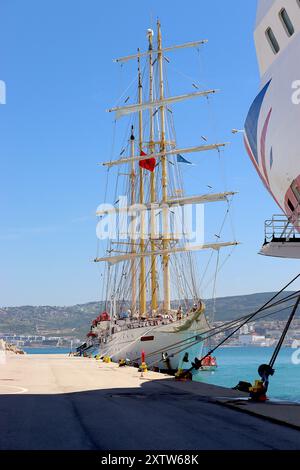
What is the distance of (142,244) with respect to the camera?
55469 millimetres

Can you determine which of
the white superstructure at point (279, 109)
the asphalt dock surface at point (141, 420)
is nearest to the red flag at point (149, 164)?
the white superstructure at point (279, 109)

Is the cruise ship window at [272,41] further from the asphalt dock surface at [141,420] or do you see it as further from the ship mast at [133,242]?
the ship mast at [133,242]

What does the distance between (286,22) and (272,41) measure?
125 cm

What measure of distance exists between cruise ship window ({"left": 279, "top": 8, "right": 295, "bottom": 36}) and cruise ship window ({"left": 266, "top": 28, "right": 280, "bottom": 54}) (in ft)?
2.76

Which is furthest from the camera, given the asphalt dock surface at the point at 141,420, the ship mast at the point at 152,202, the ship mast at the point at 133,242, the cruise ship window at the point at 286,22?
the ship mast at the point at 133,242

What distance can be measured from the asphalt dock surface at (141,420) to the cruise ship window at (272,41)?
10294 mm

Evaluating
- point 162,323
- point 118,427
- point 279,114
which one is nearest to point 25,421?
point 118,427

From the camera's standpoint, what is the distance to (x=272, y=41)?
1789cm

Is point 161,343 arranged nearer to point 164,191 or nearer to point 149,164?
point 164,191

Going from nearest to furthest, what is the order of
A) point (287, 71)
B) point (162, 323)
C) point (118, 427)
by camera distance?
point (118, 427)
point (287, 71)
point (162, 323)

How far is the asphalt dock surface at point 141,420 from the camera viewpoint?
8.74 meters
